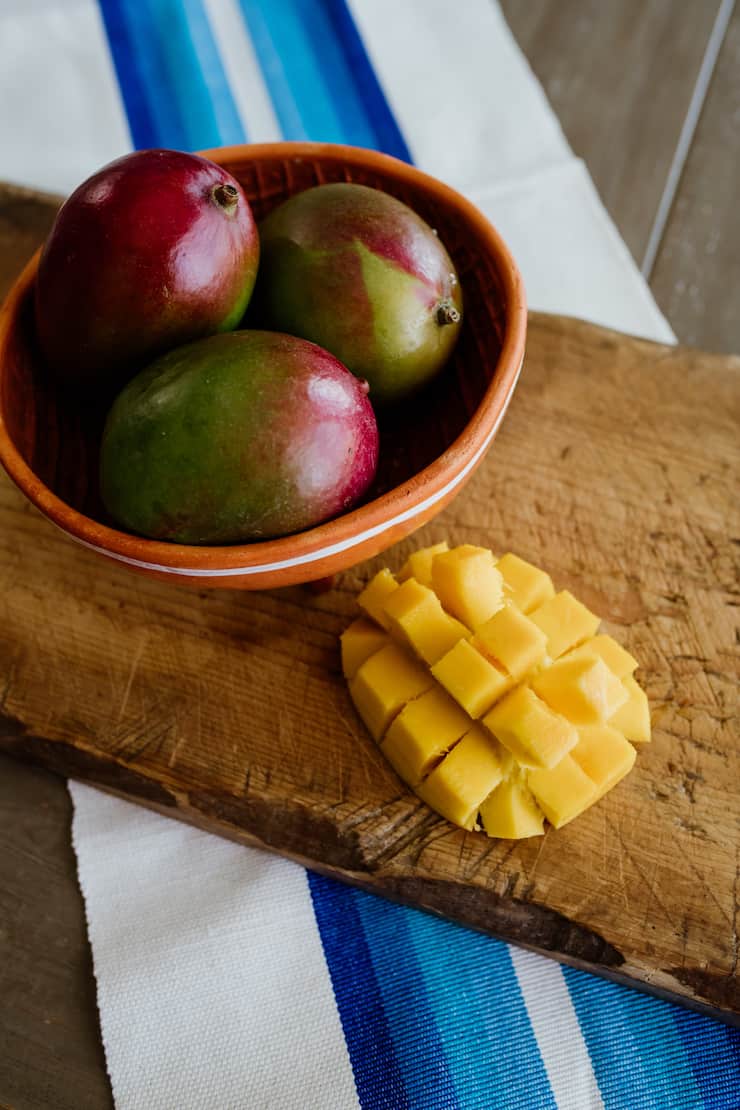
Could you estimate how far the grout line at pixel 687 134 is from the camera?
116 cm

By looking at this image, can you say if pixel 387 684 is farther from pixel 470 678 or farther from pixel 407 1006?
pixel 407 1006

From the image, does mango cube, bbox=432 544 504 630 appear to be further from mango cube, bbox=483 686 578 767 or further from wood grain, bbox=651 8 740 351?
wood grain, bbox=651 8 740 351

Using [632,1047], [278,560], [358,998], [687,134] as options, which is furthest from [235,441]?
[687,134]

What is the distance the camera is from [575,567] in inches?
31.4

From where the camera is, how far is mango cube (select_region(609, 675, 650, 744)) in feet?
2.29

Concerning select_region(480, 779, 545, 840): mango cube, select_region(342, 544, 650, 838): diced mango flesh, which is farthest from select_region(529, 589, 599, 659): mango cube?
select_region(480, 779, 545, 840): mango cube

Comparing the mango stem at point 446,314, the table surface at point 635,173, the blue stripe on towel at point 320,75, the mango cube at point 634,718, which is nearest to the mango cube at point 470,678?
the mango cube at point 634,718

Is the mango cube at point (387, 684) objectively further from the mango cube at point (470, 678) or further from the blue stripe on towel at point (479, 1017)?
the blue stripe on towel at point (479, 1017)

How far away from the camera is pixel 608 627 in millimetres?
772

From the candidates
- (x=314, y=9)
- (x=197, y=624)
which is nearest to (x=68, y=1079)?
(x=197, y=624)

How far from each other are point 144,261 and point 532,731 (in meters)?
0.40

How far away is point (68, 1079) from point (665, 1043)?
43cm

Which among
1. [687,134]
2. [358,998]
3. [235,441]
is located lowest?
[358,998]

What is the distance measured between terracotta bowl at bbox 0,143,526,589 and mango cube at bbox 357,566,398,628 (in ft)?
0.21
